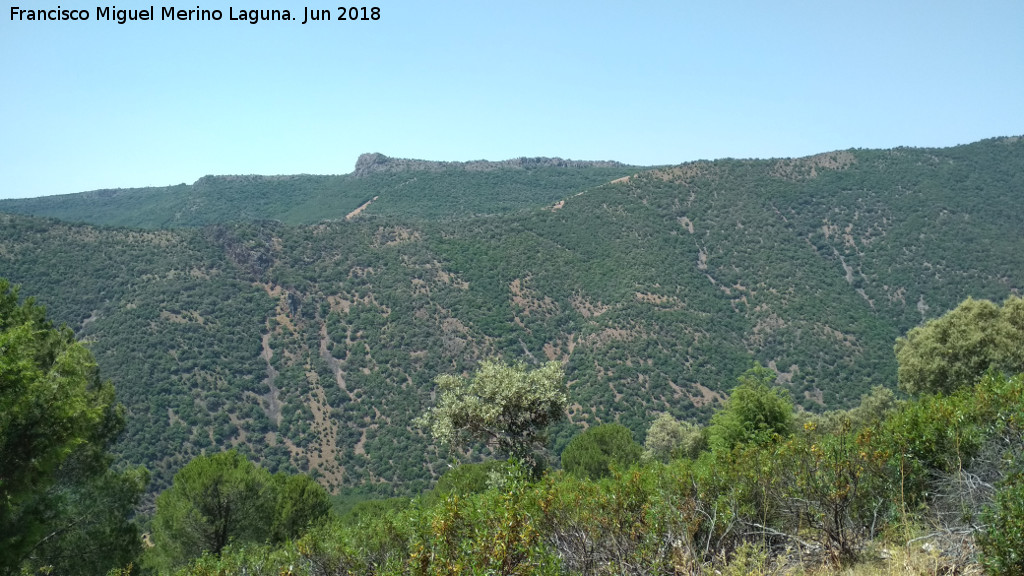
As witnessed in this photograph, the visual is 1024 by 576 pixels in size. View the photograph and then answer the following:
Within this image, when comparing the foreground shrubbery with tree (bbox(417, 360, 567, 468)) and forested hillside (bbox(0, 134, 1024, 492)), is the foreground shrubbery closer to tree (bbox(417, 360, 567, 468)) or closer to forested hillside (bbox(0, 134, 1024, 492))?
tree (bbox(417, 360, 567, 468))

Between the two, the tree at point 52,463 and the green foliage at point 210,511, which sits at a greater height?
the tree at point 52,463

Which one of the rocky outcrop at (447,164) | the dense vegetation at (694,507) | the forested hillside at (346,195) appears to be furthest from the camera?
the rocky outcrop at (447,164)

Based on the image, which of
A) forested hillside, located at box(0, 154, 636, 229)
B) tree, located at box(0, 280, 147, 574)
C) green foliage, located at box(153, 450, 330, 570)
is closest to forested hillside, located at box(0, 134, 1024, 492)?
green foliage, located at box(153, 450, 330, 570)

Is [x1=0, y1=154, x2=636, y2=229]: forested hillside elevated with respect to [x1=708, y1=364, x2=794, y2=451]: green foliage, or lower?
elevated

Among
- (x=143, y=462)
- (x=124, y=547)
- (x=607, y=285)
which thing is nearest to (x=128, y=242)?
(x=143, y=462)

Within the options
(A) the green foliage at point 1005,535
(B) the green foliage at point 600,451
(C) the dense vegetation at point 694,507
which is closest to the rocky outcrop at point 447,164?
(B) the green foliage at point 600,451

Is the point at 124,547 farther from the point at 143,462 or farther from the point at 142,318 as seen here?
the point at 142,318

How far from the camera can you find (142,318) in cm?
5447

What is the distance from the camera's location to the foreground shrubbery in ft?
21.4

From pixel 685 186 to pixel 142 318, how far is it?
2828 inches

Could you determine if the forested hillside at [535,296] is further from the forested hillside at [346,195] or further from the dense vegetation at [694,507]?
the forested hillside at [346,195]

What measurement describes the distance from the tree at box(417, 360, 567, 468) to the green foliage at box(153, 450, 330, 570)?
19.6 feet

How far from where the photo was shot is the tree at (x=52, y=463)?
9039 millimetres

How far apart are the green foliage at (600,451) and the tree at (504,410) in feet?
23.5
